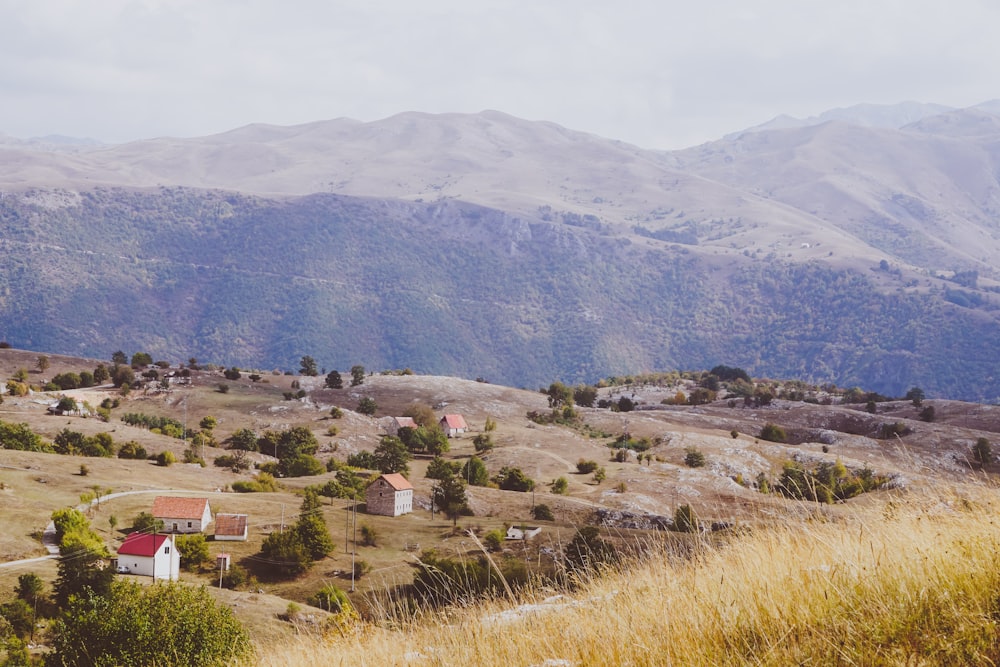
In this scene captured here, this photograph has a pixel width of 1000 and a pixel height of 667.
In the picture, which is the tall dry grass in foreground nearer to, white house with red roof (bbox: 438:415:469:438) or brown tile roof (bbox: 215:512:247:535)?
brown tile roof (bbox: 215:512:247:535)

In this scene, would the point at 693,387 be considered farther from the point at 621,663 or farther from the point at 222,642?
the point at 621,663

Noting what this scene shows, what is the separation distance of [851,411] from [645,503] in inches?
2513

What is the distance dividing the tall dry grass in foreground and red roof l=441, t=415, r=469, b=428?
10334 centimetres

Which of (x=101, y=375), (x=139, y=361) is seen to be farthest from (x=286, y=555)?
(x=139, y=361)

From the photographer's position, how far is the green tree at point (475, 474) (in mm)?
80250

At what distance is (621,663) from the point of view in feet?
18.6

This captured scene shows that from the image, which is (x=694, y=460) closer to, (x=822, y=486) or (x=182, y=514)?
(x=182, y=514)

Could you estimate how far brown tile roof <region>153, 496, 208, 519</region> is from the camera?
55.8 metres

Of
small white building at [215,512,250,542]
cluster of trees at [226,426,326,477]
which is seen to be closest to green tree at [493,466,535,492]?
cluster of trees at [226,426,326,477]

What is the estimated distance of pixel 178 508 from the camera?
185 ft

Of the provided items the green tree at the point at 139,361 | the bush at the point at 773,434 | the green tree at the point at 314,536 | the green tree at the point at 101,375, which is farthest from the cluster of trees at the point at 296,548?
the green tree at the point at 139,361

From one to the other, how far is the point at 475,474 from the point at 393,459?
30.9 ft

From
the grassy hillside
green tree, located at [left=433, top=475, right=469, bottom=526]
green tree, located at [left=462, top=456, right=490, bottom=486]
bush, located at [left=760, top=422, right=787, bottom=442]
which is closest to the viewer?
the grassy hillside

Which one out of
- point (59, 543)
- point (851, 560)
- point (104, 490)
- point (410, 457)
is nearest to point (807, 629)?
point (851, 560)
